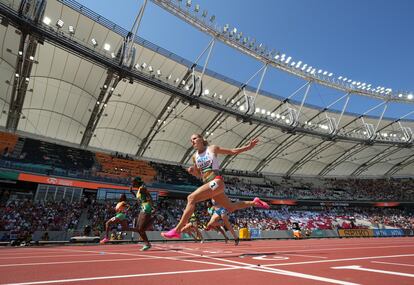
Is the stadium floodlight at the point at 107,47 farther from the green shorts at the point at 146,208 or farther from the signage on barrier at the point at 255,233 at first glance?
the green shorts at the point at 146,208

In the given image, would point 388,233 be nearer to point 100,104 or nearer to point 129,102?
point 129,102

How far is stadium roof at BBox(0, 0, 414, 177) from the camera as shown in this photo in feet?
74.7

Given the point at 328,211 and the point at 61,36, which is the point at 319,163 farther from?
the point at 61,36

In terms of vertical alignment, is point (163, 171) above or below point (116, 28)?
below

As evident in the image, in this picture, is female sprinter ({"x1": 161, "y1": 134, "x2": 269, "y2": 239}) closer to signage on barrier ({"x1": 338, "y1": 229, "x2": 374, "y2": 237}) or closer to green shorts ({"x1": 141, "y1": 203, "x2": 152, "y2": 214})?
green shorts ({"x1": 141, "y1": 203, "x2": 152, "y2": 214})

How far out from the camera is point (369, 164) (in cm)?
5456

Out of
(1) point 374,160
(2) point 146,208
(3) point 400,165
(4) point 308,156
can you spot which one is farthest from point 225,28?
(3) point 400,165

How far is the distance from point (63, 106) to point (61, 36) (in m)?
11.9

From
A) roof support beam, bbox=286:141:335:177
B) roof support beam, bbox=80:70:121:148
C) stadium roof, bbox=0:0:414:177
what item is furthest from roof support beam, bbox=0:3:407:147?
roof support beam, bbox=286:141:335:177

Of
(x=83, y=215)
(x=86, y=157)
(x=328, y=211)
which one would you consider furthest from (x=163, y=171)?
(x=328, y=211)

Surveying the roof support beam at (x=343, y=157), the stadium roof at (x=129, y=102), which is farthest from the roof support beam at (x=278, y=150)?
the roof support beam at (x=343, y=157)

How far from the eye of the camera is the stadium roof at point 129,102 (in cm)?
2277

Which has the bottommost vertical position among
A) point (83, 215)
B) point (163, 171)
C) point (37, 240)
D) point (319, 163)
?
point (37, 240)

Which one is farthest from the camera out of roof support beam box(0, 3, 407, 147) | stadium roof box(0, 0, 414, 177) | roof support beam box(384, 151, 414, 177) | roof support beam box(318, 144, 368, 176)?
roof support beam box(384, 151, 414, 177)
